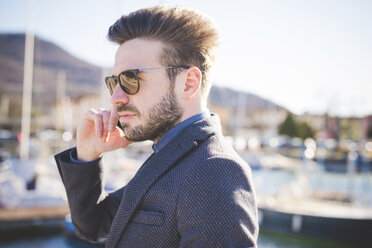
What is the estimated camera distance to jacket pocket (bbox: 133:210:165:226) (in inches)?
37.8

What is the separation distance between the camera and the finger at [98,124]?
1430 millimetres

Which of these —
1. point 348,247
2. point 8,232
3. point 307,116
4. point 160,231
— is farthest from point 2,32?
point 160,231

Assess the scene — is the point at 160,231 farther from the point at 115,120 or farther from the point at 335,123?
the point at 335,123

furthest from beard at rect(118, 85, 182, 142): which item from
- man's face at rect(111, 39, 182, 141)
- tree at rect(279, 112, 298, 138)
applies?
tree at rect(279, 112, 298, 138)

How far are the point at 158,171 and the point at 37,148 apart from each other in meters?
27.5

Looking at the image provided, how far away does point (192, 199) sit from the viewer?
89 cm

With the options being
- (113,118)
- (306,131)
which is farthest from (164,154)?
(306,131)

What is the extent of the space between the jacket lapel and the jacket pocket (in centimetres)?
2

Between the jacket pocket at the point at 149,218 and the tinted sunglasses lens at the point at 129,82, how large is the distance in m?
0.46

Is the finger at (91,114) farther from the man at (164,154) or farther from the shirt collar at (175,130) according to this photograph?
the shirt collar at (175,130)

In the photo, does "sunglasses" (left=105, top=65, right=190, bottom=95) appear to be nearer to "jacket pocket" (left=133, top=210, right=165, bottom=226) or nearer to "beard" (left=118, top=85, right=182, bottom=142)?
"beard" (left=118, top=85, right=182, bottom=142)

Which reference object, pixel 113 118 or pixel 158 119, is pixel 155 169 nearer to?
pixel 158 119

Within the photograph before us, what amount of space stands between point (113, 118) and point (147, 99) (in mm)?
256

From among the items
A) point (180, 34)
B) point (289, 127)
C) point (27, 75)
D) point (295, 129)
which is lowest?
point (295, 129)
